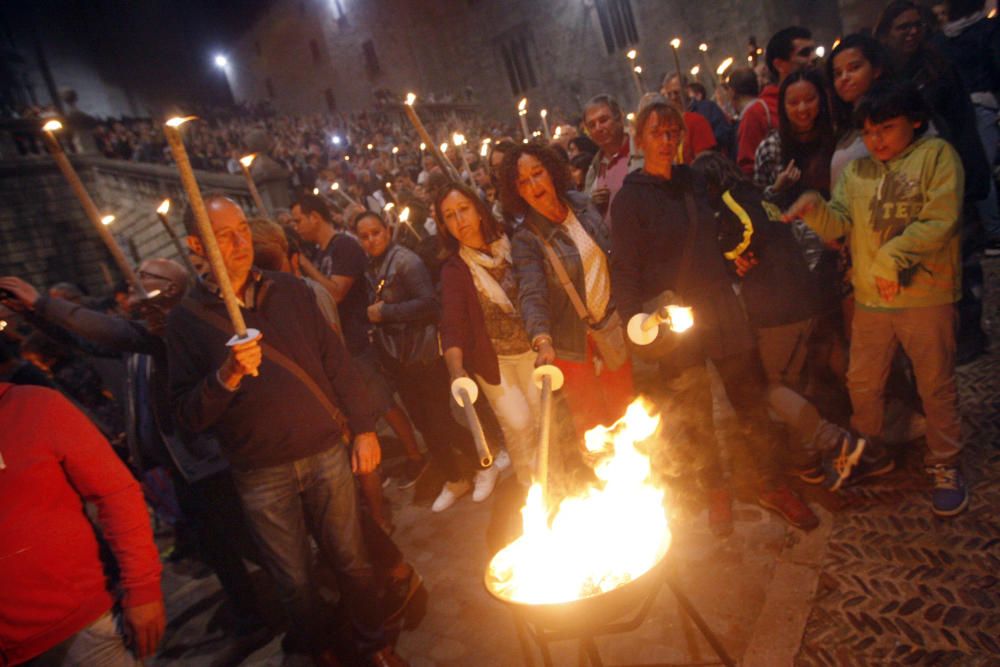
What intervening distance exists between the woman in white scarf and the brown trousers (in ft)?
6.94

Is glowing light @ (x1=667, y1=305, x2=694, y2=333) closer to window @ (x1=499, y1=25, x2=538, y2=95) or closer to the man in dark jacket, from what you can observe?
the man in dark jacket

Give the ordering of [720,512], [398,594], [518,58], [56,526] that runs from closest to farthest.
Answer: [56,526] → [720,512] → [398,594] → [518,58]

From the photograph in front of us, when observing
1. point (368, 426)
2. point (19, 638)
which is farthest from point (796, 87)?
point (19, 638)

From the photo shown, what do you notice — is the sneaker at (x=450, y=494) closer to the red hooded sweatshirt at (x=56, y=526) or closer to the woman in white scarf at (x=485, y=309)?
the woman in white scarf at (x=485, y=309)

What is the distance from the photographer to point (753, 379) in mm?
3627

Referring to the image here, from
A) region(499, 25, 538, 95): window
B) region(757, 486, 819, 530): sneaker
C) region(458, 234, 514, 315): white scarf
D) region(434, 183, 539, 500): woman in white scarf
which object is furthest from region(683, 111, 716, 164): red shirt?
region(499, 25, 538, 95): window

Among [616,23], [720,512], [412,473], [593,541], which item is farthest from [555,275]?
[616,23]

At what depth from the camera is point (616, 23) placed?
3112cm

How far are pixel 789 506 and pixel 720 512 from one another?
1.37 ft

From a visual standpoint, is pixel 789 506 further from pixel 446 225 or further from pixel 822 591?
pixel 446 225

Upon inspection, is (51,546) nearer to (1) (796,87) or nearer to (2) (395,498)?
(2) (395,498)

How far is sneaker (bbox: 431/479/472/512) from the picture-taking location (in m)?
5.31

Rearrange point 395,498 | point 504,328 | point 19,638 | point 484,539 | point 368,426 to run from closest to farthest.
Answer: point 19,638 → point 368,426 → point 504,328 → point 484,539 → point 395,498

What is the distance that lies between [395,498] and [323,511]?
104 inches
